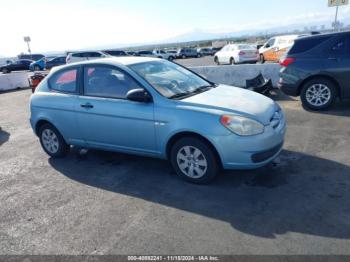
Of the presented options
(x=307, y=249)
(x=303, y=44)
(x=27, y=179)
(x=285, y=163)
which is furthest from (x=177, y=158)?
(x=303, y=44)

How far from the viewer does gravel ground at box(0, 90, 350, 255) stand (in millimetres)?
3156

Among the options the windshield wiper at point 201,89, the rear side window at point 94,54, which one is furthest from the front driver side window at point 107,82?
the rear side window at point 94,54

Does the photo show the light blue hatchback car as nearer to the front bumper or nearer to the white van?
the front bumper

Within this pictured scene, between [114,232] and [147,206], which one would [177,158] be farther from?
[114,232]

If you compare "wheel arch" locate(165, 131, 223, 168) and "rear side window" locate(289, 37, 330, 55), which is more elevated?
"rear side window" locate(289, 37, 330, 55)

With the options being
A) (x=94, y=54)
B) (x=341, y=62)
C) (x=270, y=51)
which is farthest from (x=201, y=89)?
(x=94, y=54)

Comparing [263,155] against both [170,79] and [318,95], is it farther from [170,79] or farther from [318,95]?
[318,95]

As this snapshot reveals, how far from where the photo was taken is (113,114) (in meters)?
4.73

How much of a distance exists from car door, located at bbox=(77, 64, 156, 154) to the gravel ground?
20.0 inches

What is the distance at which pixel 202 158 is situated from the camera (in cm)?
423

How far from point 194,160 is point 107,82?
1.85 m

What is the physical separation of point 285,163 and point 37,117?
4338mm

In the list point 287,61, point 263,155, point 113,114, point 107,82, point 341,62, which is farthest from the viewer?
point 287,61

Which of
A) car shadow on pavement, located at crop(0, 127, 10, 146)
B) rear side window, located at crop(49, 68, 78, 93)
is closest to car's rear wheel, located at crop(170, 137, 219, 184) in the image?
rear side window, located at crop(49, 68, 78, 93)
